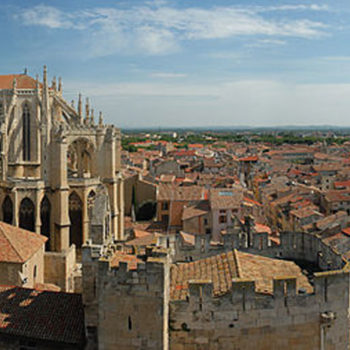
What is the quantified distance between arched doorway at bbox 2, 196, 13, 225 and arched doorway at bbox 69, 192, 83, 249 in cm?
464

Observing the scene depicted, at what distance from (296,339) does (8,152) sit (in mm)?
33563

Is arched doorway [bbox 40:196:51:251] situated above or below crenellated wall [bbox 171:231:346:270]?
below

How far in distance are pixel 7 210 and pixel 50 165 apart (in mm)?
4868

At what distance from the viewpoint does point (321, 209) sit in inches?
2435

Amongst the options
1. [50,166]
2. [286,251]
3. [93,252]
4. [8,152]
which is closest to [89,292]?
[93,252]

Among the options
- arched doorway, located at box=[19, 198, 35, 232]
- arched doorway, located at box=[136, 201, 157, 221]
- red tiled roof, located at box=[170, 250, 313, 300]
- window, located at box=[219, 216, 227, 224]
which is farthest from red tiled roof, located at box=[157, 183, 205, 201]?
red tiled roof, located at box=[170, 250, 313, 300]

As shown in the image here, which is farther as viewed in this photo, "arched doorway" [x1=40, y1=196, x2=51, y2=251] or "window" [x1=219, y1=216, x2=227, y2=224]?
"window" [x1=219, y1=216, x2=227, y2=224]

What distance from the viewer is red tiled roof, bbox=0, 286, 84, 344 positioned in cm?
1400

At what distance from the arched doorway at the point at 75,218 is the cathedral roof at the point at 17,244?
10.8m

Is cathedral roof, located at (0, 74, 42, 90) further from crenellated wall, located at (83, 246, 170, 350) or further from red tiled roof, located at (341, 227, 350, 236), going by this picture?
crenellated wall, located at (83, 246, 170, 350)

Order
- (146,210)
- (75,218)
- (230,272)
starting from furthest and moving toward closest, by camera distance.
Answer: (146,210), (75,218), (230,272)

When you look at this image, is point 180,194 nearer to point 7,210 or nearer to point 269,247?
point 7,210

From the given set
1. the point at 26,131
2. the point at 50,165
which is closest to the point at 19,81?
the point at 26,131

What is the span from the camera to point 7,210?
3731 cm
